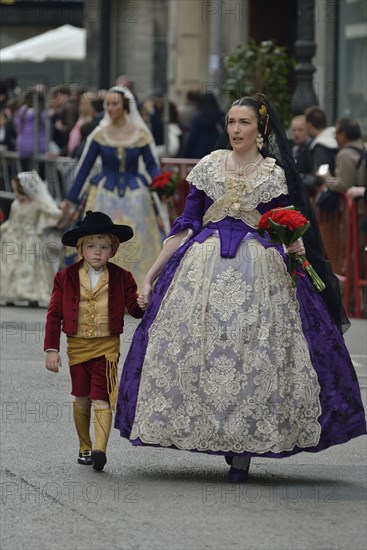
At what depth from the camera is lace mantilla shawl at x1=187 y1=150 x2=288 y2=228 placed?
8016 mm

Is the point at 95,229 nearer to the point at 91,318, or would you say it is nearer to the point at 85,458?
the point at 91,318

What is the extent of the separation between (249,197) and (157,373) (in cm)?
94

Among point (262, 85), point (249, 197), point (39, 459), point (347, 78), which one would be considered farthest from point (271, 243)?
point (347, 78)

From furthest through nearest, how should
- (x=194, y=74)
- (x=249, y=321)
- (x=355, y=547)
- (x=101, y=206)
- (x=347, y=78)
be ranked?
(x=194, y=74), (x=347, y=78), (x=101, y=206), (x=249, y=321), (x=355, y=547)

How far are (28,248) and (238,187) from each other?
25.3 ft

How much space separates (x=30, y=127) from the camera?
73.7 ft

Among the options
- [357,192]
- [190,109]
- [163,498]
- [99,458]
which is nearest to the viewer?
[163,498]

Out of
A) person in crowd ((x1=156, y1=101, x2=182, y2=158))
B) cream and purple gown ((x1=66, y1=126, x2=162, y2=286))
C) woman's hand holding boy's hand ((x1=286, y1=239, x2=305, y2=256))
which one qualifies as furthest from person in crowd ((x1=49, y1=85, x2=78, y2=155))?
woman's hand holding boy's hand ((x1=286, y1=239, x2=305, y2=256))

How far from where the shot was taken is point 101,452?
795 centimetres

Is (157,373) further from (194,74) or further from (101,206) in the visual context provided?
(194,74)

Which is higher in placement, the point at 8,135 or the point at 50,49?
the point at 50,49

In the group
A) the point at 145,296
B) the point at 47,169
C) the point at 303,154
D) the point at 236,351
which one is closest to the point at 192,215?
the point at 145,296

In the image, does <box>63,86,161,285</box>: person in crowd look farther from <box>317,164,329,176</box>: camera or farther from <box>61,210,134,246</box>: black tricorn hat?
<box>61,210,134,246</box>: black tricorn hat

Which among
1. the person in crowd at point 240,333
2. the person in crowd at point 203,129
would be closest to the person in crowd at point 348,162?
the person in crowd at point 203,129
